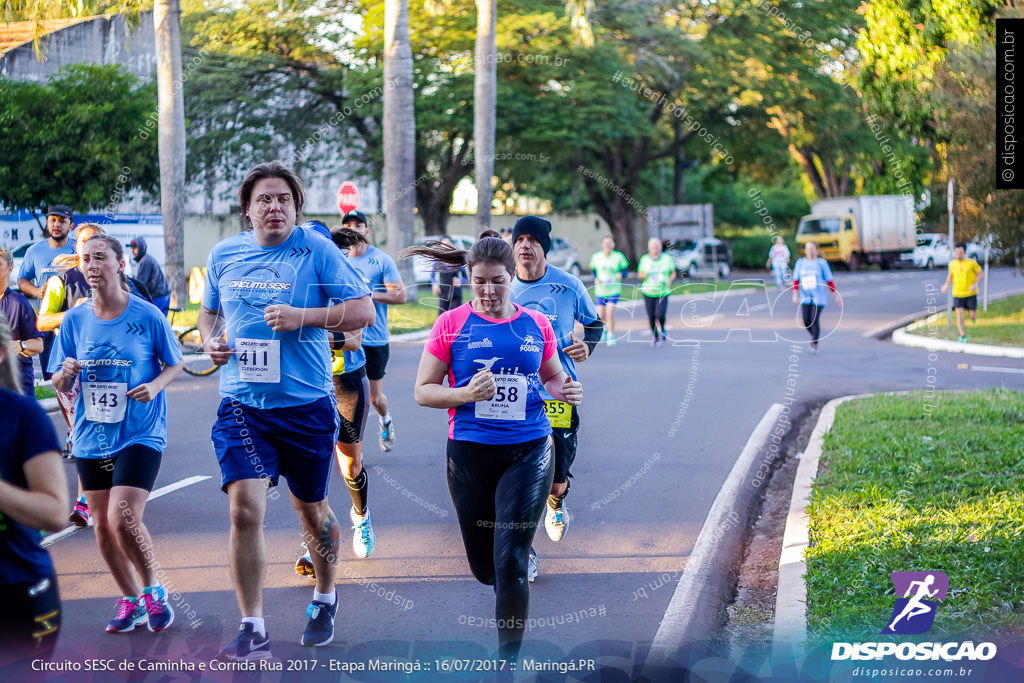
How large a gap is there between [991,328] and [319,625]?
19240mm

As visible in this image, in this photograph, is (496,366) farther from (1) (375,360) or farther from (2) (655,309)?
(2) (655,309)

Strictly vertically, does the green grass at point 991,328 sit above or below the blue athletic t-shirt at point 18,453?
below

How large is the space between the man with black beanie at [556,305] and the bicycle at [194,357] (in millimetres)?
8759

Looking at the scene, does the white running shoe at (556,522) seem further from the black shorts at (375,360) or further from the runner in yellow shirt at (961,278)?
the runner in yellow shirt at (961,278)

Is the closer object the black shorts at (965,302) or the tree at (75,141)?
the black shorts at (965,302)

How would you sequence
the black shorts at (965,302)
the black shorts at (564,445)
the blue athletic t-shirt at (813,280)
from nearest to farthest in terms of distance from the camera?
the black shorts at (564,445)
the blue athletic t-shirt at (813,280)
the black shorts at (965,302)

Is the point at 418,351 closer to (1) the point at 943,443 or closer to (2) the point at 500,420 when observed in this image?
(1) the point at 943,443

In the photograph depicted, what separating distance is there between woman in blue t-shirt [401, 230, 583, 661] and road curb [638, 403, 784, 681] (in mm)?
772

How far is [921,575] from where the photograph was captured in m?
5.34

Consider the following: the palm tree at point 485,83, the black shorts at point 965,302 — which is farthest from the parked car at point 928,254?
the palm tree at point 485,83

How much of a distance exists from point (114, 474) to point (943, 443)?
257 inches

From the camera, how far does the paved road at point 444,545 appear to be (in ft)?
15.8

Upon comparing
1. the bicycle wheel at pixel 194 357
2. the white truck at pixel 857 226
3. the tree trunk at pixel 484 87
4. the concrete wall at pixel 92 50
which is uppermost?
the concrete wall at pixel 92 50

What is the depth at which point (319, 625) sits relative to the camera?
4805mm
